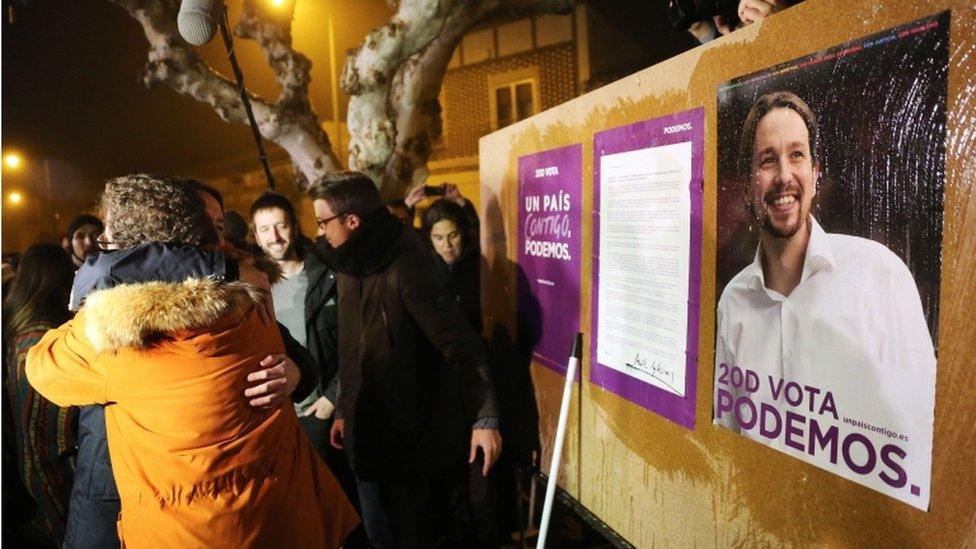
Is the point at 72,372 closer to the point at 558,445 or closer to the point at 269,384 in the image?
the point at 269,384

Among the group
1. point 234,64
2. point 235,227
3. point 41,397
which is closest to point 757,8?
point 41,397

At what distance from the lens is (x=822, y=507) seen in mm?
1456

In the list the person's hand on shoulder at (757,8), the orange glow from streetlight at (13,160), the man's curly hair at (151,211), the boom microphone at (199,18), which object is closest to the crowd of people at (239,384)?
the man's curly hair at (151,211)

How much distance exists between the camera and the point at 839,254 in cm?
138

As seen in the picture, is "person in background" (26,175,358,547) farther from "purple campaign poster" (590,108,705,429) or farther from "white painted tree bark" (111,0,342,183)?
"white painted tree bark" (111,0,342,183)

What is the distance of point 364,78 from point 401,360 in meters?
4.38

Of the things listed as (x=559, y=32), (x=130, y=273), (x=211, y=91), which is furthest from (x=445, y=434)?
(x=559, y=32)

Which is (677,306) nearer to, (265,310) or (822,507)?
(822,507)

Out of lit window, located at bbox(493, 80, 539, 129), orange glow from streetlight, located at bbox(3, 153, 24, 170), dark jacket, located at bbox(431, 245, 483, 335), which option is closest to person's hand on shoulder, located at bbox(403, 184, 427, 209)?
dark jacket, located at bbox(431, 245, 483, 335)

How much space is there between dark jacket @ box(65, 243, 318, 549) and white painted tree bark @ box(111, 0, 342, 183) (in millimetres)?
5199

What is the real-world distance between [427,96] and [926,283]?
624 centimetres

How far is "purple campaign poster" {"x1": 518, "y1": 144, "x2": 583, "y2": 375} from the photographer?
254 cm

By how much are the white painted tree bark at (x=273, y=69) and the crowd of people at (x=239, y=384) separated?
12.1ft

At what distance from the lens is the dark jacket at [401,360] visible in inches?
104
